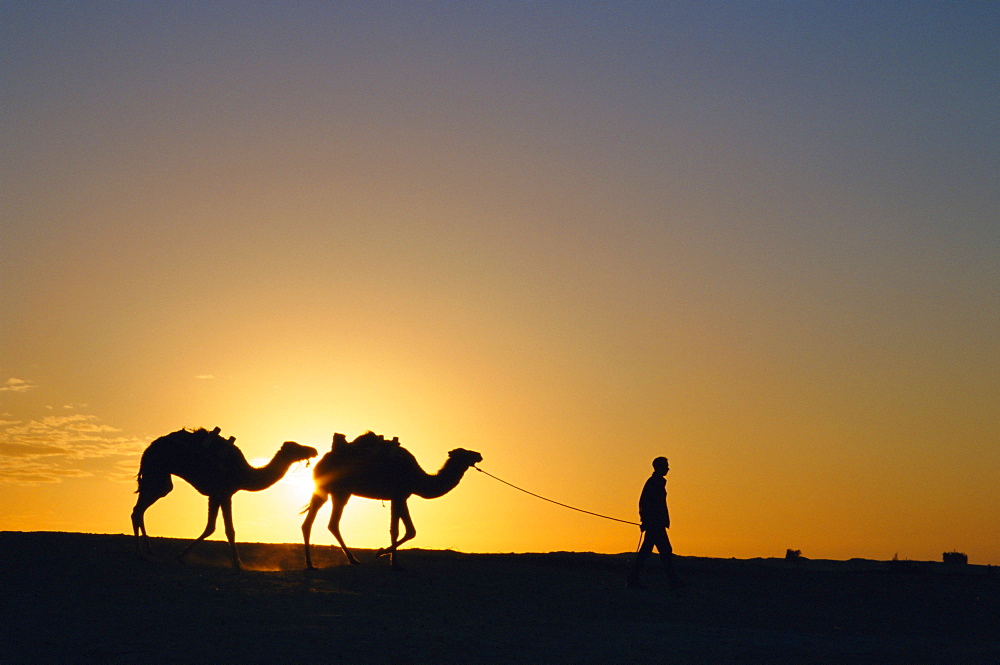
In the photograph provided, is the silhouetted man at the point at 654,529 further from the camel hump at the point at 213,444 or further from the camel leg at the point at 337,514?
the camel hump at the point at 213,444

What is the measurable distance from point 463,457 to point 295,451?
3369 millimetres

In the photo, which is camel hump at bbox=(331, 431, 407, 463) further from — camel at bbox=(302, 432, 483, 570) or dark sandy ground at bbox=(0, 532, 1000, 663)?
dark sandy ground at bbox=(0, 532, 1000, 663)

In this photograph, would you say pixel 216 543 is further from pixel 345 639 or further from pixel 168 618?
pixel 345 639

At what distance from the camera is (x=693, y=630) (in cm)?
1538

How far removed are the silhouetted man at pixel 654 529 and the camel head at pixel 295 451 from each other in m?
6.57

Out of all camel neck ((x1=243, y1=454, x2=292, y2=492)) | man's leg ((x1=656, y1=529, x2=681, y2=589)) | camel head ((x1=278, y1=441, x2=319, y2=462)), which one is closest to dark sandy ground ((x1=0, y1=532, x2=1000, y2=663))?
man's leg ((x1=656, y1=529, x2=681, y2=589))

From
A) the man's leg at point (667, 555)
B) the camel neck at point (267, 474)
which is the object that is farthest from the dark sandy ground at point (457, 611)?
the camel neck at point (267, 474)

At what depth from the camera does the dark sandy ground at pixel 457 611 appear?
13.3 metres

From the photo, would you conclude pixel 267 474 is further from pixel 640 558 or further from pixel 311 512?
pixel 640 558

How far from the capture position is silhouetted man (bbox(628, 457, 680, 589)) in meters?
19.4

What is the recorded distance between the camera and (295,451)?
2175 cm

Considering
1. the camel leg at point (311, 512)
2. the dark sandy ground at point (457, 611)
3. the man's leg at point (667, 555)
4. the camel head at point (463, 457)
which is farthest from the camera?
the camel head at point (463, 457)

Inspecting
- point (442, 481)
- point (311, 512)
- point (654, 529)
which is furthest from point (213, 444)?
point (654, 529)

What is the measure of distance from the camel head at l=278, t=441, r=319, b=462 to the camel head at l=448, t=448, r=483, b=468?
273 cm
